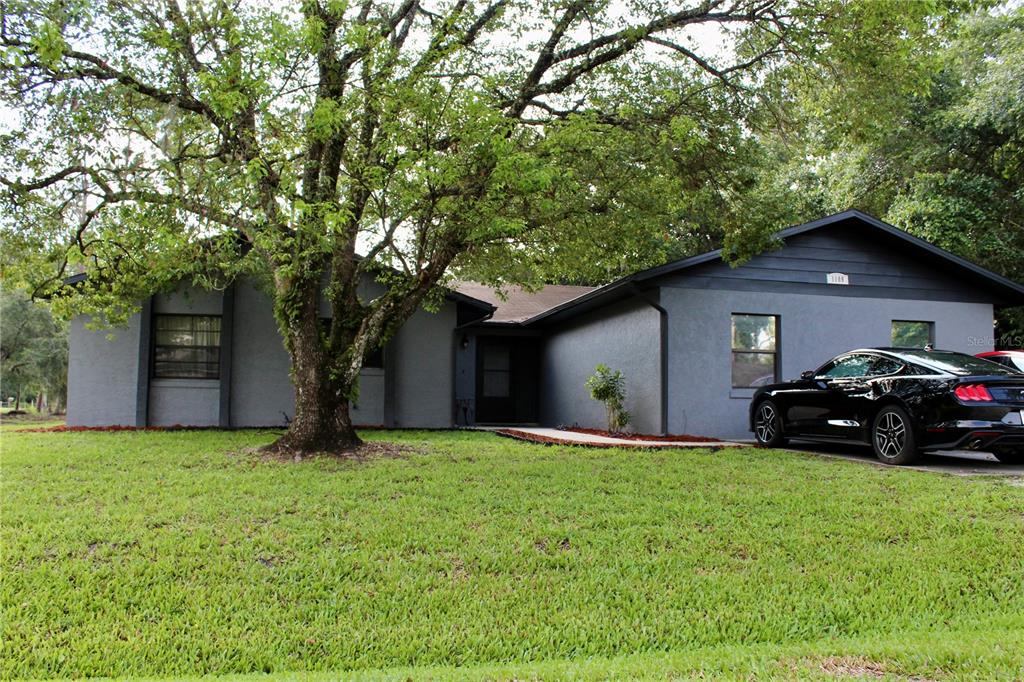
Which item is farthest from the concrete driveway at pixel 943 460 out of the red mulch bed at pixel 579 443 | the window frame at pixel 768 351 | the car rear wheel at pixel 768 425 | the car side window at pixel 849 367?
the window frame at pixel 768 351

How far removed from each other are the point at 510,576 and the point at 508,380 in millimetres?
15064

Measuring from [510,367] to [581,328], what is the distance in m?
3.51

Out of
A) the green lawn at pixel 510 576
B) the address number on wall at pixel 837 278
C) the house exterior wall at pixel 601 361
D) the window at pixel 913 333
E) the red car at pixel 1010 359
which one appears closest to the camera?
the green lawn at pixel 510 576

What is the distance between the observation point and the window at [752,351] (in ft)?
44.7

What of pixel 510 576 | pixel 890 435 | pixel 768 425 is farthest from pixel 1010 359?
pixel 510 576

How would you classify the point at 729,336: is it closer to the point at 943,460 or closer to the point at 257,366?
the point at 943,460

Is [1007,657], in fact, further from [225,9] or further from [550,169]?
[225,9]

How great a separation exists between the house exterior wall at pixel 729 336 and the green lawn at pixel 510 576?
5.43 m

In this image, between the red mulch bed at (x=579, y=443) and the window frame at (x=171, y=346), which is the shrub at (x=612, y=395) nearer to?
the red mulch bed at (x=579, y=443)

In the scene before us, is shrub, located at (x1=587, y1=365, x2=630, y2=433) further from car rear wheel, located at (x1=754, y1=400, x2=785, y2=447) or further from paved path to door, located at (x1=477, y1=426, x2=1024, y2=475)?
car rear wheel, located at (x1=754, y1=400, x2=785, y2=447)

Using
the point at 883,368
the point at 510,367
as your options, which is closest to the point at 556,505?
the point at 883,368

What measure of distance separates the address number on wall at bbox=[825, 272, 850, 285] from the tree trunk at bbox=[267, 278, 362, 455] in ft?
30.9

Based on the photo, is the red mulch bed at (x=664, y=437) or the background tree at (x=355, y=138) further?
the red mulch bed at (x=664, y=437)

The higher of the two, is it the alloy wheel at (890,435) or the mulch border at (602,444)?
the alloy wheel at (890,435)
